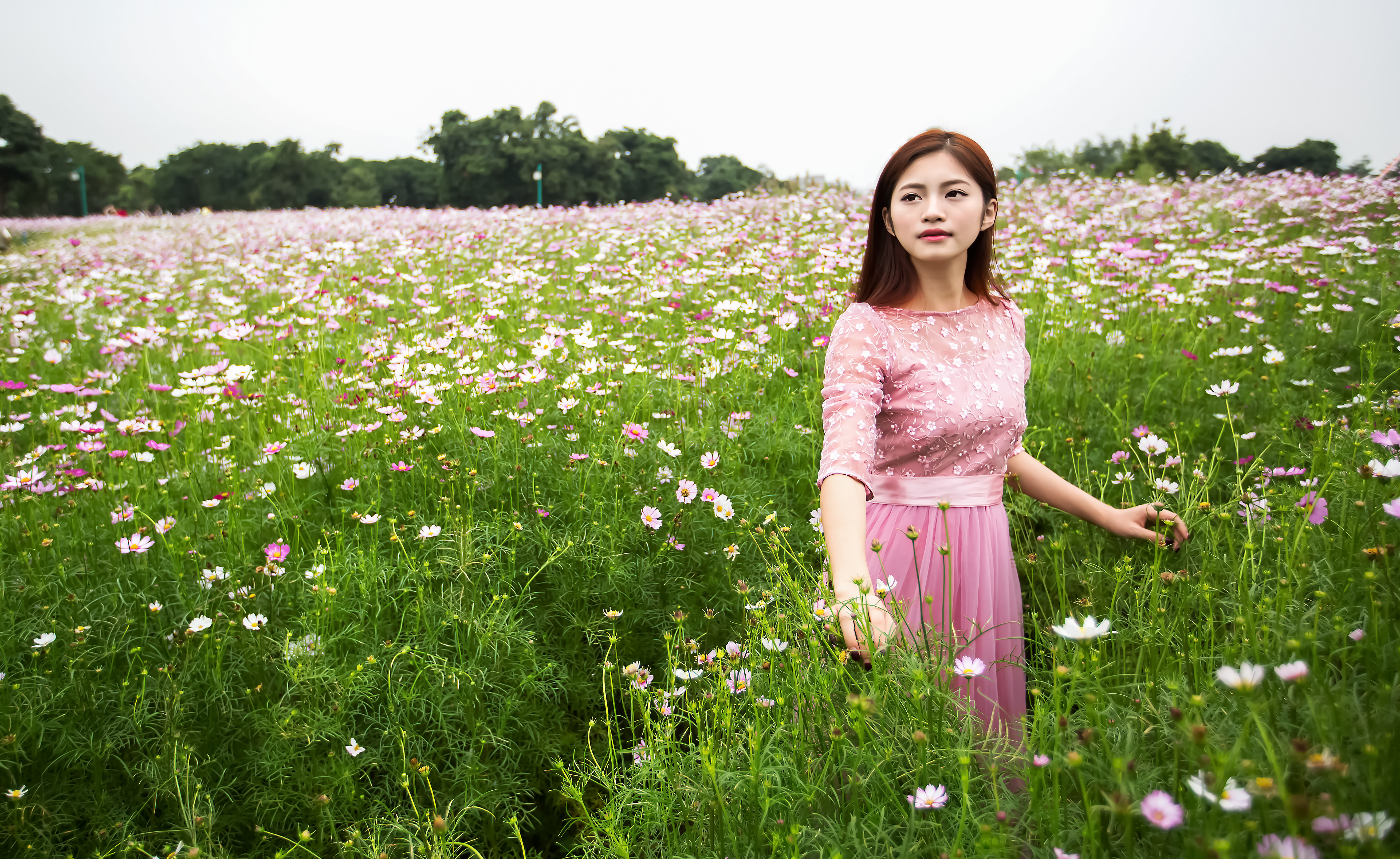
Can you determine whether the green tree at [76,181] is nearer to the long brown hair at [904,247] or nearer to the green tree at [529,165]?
the green tree at [529,165]

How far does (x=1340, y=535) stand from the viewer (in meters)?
1.31

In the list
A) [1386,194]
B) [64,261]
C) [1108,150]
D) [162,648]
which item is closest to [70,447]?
[162,648]

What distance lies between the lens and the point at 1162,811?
755 mm

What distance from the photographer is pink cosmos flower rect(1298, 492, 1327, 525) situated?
1330mm

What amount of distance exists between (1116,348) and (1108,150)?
17.4 metres

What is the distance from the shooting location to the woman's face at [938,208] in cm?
158

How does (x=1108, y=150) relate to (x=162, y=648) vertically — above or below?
above

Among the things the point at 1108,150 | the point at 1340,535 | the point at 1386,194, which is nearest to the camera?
the point at 1340,535

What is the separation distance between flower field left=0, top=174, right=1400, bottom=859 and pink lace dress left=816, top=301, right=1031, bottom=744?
0.46ft

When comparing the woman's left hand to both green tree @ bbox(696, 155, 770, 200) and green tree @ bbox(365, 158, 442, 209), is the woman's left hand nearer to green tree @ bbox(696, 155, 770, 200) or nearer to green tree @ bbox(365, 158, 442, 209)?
green tree @ bbox(696, 155, 770, 200)

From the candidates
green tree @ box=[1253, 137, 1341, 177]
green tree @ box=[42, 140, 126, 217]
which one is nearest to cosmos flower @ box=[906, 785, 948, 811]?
green tree @ box=[1253, 137, 1341, 177]

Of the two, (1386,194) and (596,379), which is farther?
(1386,194)

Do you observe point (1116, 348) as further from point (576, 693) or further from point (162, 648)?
point (162, 648)

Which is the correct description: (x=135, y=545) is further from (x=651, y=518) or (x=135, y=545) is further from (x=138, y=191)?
(x=138, y=191)
